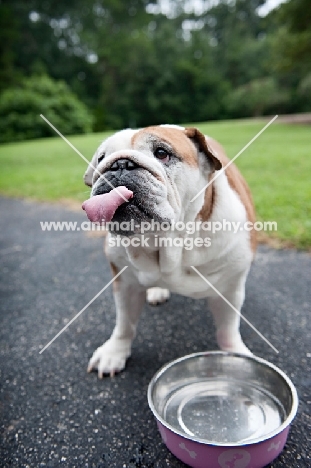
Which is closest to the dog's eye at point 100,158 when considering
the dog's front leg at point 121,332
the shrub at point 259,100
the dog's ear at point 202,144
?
the dog's ear at point 202,144

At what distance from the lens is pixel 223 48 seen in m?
30.0

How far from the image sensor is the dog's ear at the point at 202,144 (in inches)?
55.6

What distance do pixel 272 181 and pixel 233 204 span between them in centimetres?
379

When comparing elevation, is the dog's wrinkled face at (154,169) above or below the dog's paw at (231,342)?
above

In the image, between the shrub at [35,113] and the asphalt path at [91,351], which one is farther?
the shrub at [35,113]

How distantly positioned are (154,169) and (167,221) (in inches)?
6.5

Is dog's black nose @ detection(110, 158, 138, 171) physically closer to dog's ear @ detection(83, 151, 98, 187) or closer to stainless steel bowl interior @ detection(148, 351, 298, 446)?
dog's ear @ detection(83, 151, 98, 187)

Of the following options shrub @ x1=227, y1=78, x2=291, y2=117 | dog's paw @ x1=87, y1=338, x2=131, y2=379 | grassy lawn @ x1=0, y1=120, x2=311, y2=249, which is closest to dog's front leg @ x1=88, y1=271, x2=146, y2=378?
dog's paw @ x1=87, y1=338, x2=131, y2=379

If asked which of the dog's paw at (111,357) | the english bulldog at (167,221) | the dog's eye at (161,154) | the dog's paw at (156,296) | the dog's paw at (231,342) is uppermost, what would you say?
the dog's eye at (161,154)

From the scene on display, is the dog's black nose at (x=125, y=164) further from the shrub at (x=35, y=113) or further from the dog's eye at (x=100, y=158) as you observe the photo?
the shrub at (x=35, y=113)

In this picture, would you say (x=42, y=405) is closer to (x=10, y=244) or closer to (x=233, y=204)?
(x=233, y=204)

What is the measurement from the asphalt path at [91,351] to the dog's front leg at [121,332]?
50 mm

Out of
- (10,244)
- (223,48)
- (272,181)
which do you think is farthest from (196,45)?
(10,244)

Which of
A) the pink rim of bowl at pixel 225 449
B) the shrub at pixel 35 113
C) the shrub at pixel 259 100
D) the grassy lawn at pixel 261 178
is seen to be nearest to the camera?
the pink rim of bowl at pixel 225 449
